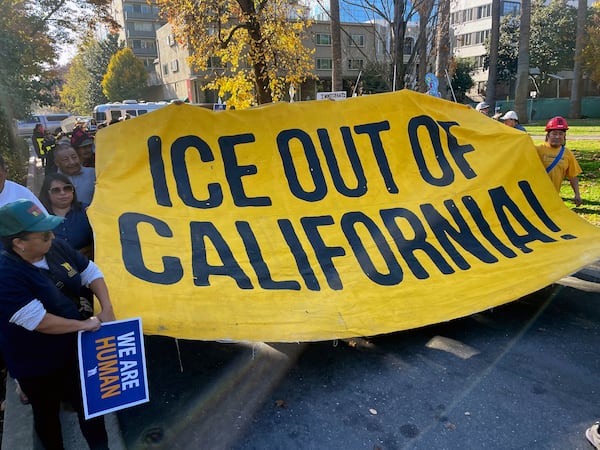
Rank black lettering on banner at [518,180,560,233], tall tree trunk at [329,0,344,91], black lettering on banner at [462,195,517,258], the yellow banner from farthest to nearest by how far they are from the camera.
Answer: tall tree trunk at [329,0,344,91] < black lettering on banner at [518,180,560,233] < black lettering on banner at [462,195,517,258] < the yellow banner

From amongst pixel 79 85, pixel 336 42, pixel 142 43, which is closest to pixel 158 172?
pixel 336 42

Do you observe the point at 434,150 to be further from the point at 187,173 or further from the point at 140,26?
the point at 140,26

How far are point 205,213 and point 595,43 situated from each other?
36354 mm

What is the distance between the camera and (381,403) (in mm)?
3246

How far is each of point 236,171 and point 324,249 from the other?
114cm

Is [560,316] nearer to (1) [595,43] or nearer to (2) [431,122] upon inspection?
(2) [431,122]

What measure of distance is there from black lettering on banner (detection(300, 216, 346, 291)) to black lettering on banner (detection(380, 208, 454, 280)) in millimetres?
558

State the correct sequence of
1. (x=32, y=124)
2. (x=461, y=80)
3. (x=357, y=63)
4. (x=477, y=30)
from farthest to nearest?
1. (x=477, y=30)
2. (x=461, y=80)
3. (x=32, y=124)
4. (x=357, y=63)

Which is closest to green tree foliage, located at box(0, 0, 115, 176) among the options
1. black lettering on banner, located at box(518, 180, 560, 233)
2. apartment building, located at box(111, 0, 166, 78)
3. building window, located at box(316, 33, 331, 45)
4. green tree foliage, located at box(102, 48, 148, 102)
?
black lettering on banner, located at box(518, 180, 560, 233)

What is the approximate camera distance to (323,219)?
4.29 m

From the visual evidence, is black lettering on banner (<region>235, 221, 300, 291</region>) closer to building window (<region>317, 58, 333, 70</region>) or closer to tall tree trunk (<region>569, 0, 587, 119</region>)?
tall tree trunk (<region>569, 0, 587, 119</region>)

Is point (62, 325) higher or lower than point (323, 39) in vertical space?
lower

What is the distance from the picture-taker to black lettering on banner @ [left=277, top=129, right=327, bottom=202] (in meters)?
4.41

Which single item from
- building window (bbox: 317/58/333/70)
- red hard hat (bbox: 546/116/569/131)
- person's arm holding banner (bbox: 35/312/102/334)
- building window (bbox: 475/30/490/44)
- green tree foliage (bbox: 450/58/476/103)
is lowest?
person's arm holding banner (bbox: 35/312/102/334)
